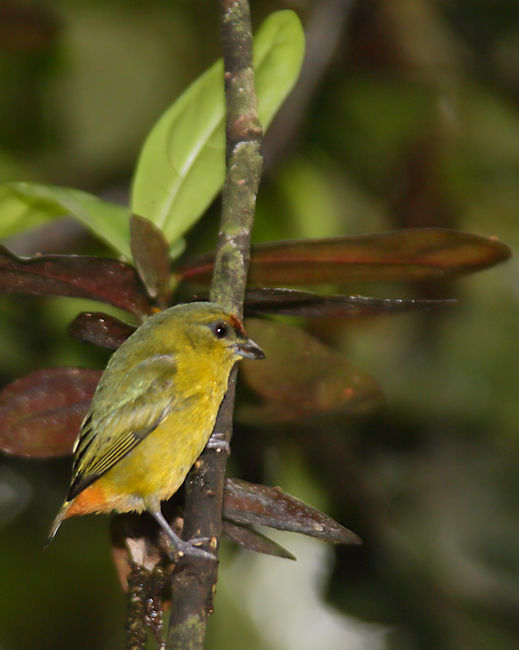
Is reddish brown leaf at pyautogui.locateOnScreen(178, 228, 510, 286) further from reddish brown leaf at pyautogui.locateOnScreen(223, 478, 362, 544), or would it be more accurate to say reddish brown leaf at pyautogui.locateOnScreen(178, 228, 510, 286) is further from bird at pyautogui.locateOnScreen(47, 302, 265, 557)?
reddish brown leaf at pyautogui.locateOnScreen(223, 478, 362, 544)

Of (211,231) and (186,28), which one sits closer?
(211,231)

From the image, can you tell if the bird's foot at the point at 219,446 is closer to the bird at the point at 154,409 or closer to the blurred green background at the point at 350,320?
the bird at the point at 154,409

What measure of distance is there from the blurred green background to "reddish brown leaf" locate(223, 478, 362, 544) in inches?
53.4

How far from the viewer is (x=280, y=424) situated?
2.70 meters

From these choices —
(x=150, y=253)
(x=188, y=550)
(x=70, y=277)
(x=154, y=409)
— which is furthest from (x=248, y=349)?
(x=188, y=550)

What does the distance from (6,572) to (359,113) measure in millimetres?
2693

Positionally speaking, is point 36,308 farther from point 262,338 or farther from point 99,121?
point 262,338

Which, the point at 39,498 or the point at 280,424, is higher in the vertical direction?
the point at 280,424

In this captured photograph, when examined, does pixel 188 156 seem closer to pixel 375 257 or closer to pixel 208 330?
pixel 208 330

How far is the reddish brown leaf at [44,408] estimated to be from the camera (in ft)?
7.29

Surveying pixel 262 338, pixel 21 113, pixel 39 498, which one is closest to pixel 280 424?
pixel 262 338

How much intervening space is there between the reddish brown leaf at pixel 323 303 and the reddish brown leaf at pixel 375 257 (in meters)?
0.11

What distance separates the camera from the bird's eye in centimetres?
242

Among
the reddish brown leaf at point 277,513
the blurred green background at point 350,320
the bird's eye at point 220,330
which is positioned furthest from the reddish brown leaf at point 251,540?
the blurred green background at point 350,320
